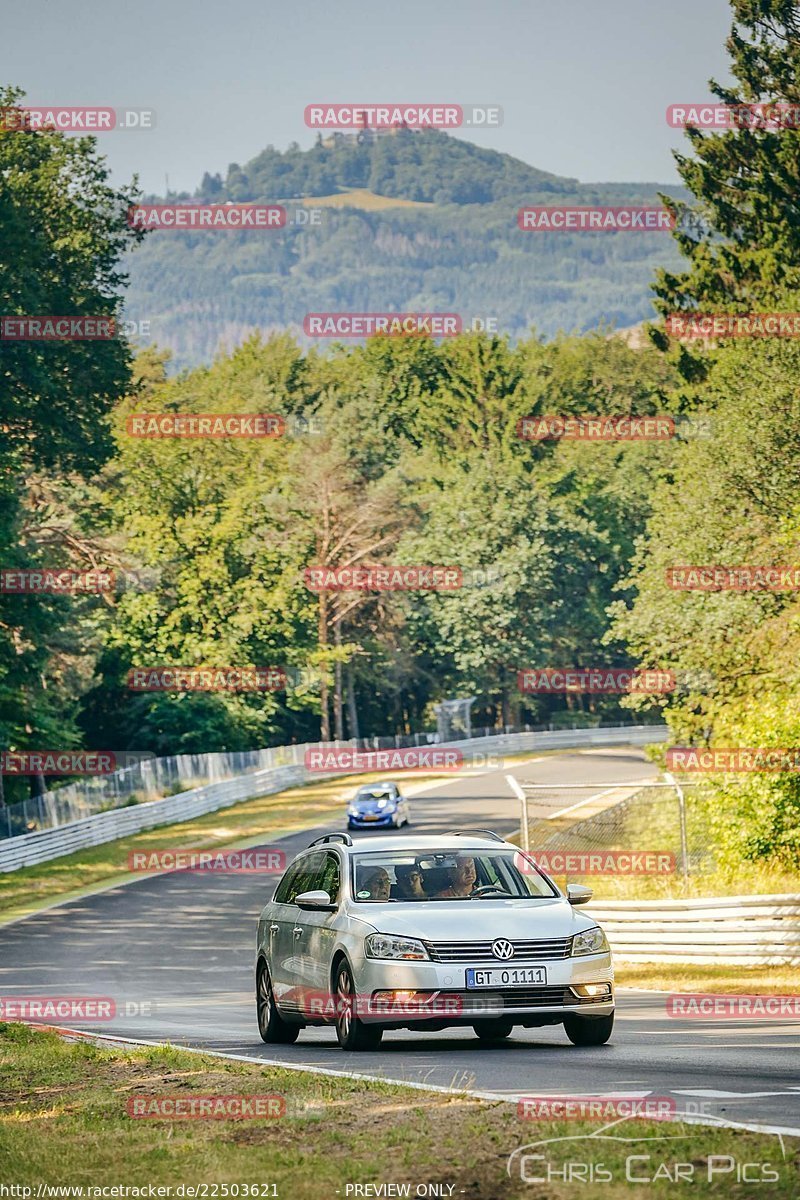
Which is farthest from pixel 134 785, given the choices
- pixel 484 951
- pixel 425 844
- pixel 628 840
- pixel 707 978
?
pixel 484 951

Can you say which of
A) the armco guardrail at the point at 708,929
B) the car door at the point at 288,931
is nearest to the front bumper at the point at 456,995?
the car door at the point at 288,931

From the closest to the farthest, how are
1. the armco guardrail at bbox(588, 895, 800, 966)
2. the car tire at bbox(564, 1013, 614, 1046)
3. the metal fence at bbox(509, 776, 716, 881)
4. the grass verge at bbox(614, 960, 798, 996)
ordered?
the car tire at bbox(564, 1013, 614, 1046), the grass verge at bbox(614, 960, 798, 996), the armco guardrail at bbox(588, 895, 800, 966), the metal fence at bbox(509, 776, 716, 881)

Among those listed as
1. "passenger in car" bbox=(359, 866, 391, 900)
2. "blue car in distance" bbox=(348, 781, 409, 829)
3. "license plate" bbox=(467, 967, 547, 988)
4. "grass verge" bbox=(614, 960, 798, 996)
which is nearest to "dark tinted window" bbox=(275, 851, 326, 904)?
"passenger in car" bbox=(359, 866, 391, 900)

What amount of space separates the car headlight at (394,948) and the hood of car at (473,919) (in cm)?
5

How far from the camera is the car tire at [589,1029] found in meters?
12.5

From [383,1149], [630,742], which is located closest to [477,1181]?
[383,1149]

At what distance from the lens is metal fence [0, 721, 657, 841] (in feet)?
154

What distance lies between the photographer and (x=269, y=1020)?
47.0ft

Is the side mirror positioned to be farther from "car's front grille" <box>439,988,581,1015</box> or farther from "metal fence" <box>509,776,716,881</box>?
"metal fence" <box>509,776,716,881</box>

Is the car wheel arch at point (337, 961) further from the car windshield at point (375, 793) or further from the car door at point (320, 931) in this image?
the car windshield at point (375, 793)

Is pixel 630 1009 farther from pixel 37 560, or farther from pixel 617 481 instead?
pixel 617 481

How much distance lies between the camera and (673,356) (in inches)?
2335

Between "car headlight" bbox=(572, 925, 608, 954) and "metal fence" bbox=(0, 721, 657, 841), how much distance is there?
34.6 meters

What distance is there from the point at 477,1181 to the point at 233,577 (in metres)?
68.1
